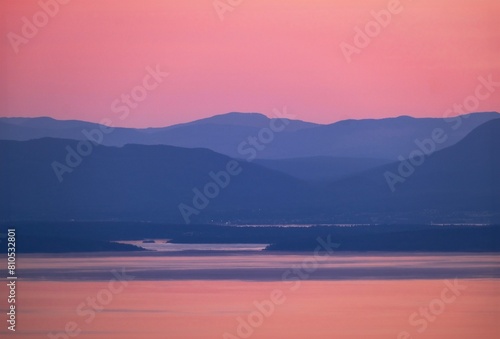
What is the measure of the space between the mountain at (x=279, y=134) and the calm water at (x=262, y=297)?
688 millimetres

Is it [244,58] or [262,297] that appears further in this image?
[244,58]

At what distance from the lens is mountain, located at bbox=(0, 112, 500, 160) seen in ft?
17.3

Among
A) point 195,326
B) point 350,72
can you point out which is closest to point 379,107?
point 350,72

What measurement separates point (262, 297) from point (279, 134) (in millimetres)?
1045

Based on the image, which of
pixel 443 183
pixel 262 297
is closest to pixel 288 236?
pixel 262 297

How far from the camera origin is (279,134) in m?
5.32

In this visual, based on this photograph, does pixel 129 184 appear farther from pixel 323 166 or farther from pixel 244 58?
pixel 323 166

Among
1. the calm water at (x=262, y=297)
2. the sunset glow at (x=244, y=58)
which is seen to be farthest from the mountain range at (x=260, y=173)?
the calm water at (x=262, y=297)

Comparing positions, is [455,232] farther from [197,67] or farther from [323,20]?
[197,67]

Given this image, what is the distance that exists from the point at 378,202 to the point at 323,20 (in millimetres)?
1222

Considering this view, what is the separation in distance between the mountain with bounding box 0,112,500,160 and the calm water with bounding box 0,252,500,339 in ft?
2.26

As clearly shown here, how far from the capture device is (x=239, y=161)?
5320 millimetres

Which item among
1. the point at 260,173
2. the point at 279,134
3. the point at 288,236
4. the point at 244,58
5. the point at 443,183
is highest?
the point at 244,58

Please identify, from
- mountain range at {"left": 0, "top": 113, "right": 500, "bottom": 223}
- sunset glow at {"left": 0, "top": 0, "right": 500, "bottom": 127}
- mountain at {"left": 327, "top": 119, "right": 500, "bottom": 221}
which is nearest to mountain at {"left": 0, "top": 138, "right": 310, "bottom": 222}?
mountain range at {"left": 0, "top": 113, "right": 500, "bottom": 223}
